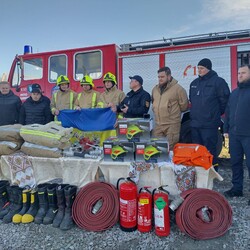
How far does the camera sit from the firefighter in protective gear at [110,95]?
4652 millimetres

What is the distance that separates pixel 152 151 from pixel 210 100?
1373mm

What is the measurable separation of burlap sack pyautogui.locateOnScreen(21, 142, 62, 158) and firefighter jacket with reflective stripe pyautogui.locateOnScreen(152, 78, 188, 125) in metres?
1.70

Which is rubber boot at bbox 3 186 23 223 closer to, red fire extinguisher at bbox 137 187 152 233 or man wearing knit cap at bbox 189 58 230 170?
red fire extinguisher at bbox 137 187 152 233

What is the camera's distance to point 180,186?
2984mm

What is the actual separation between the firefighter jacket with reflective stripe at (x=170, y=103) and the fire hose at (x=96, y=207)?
1.56 meters

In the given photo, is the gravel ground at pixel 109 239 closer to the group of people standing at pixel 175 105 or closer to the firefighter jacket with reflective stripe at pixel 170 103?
the group of people standing at pixel 175 105

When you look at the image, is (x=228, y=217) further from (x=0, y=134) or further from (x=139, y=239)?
(x=0, y=134)

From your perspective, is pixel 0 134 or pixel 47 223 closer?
pixel 47 223

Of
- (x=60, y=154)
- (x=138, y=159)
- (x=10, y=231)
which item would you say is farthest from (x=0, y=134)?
(x=138, y=159)

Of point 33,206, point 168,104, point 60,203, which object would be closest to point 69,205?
point 60,203

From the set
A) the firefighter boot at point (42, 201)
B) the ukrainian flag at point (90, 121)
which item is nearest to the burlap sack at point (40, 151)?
the firefighter boot at point (42, 201)

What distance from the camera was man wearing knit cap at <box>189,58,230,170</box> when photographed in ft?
12.3

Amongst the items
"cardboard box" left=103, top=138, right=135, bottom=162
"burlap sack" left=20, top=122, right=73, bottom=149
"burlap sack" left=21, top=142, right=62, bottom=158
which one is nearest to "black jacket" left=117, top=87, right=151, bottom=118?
"cardboard box" left=103, top=138, right=135, bottom=162

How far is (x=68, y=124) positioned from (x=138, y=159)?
5.76ft
